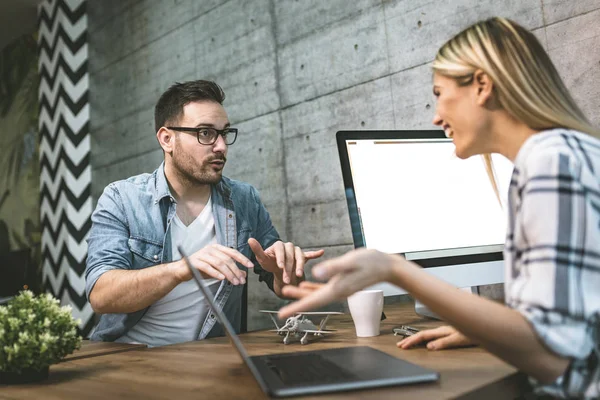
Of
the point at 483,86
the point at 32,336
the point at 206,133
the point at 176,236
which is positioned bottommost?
the point at 32,336

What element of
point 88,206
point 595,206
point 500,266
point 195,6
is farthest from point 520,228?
point 88,206

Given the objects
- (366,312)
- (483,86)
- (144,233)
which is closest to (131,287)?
(144,233)

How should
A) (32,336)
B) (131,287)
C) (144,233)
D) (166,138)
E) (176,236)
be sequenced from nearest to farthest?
(32,336), (131,287), (144,233), (176,236), (166,138)

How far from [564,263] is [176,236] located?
149 centimetres

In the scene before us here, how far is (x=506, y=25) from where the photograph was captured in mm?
906

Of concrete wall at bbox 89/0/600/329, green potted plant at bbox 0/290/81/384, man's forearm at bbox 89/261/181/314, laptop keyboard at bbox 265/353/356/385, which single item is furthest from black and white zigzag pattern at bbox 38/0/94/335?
laptop keyboard at bbox 265/353/356/385

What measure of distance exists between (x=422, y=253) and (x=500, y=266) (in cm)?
25

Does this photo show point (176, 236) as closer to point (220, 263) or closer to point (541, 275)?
point (220, 263)

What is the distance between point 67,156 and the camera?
4660 millimetres

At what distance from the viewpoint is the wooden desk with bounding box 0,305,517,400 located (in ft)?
2.49

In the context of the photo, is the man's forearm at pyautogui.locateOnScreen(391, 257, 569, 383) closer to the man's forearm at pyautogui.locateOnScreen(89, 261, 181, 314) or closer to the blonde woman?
the blonde woman

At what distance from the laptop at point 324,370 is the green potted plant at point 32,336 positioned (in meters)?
0.32

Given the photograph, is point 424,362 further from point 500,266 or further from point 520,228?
point 500,266

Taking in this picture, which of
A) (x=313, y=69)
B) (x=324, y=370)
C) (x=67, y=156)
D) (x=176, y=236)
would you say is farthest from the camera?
(x=67, y=156)
